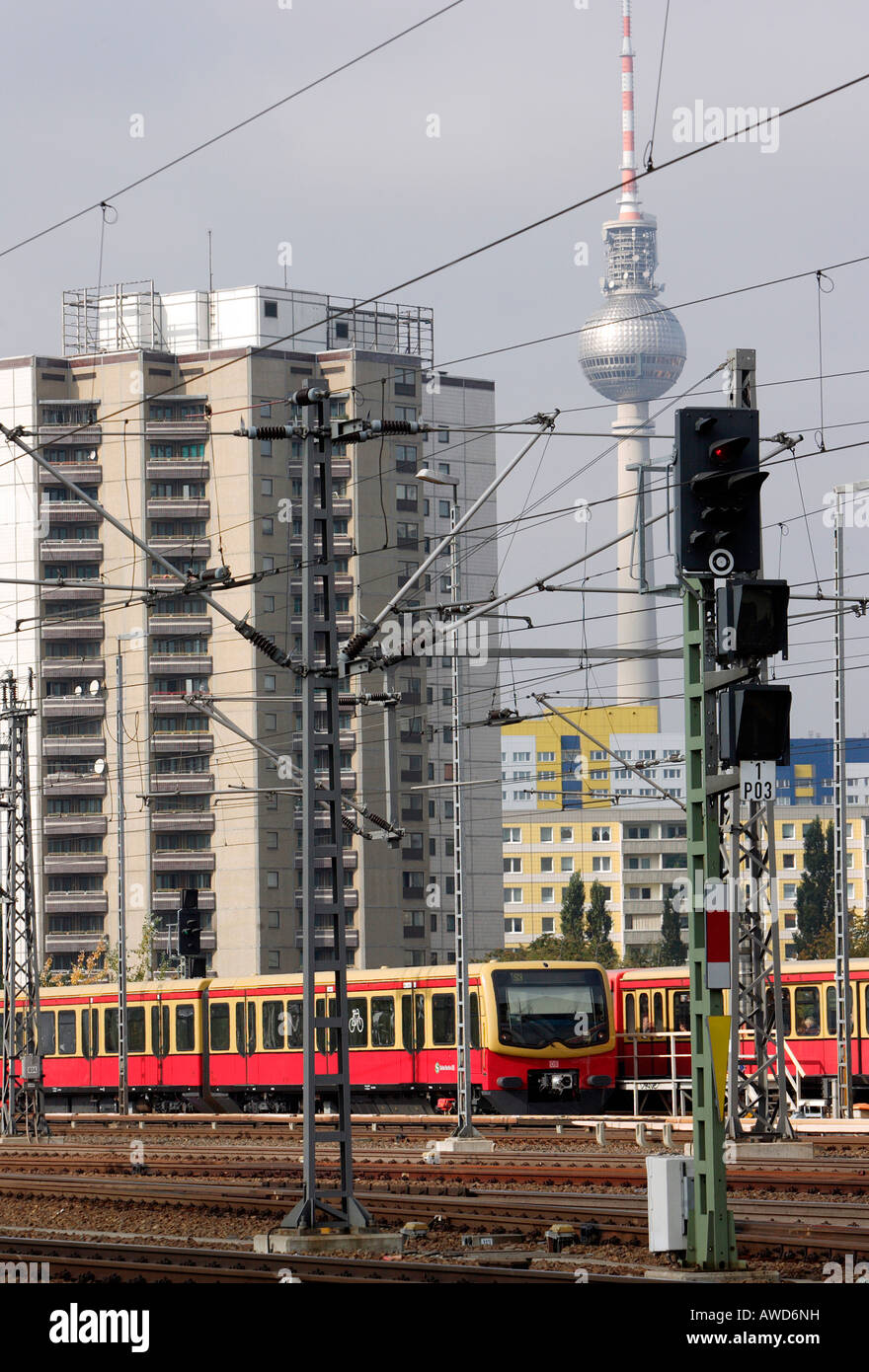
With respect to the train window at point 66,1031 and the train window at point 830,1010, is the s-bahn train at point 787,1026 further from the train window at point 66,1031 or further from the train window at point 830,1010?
the train window at point 66,1031

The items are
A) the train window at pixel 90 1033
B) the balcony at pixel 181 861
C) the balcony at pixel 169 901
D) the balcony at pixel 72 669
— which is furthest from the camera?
the balcony at pixel 72 669

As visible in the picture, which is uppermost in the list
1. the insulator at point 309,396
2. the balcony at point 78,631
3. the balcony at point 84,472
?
the balcony at point 84,472

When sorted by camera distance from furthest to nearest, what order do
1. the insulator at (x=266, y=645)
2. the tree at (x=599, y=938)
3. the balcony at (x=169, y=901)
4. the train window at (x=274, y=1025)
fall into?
1. the tree at (x=599, y=938)
2. the balcony at (x=169, y=901)
3. the train window at (x=274, y=1025)
4. the insulator at (x=266, y=645)

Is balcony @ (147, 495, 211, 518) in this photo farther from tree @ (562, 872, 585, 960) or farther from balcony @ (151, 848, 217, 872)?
tree @ (562, 872, 585, 960)

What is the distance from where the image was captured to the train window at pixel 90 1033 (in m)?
49.6

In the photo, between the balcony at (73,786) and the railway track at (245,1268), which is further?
the balcony at (73,786)

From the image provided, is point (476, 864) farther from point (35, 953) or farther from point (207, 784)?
point (35, 953)

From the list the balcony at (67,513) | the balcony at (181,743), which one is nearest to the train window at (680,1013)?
the balcony at (181,743)

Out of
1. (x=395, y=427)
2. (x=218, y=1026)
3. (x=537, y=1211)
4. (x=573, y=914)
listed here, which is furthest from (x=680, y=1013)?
(x=573, y=914)

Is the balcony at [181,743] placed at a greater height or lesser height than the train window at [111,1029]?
greater

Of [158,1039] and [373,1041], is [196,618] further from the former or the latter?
[373,1041]

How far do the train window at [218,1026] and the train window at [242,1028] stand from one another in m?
0.46

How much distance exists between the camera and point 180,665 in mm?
116250
